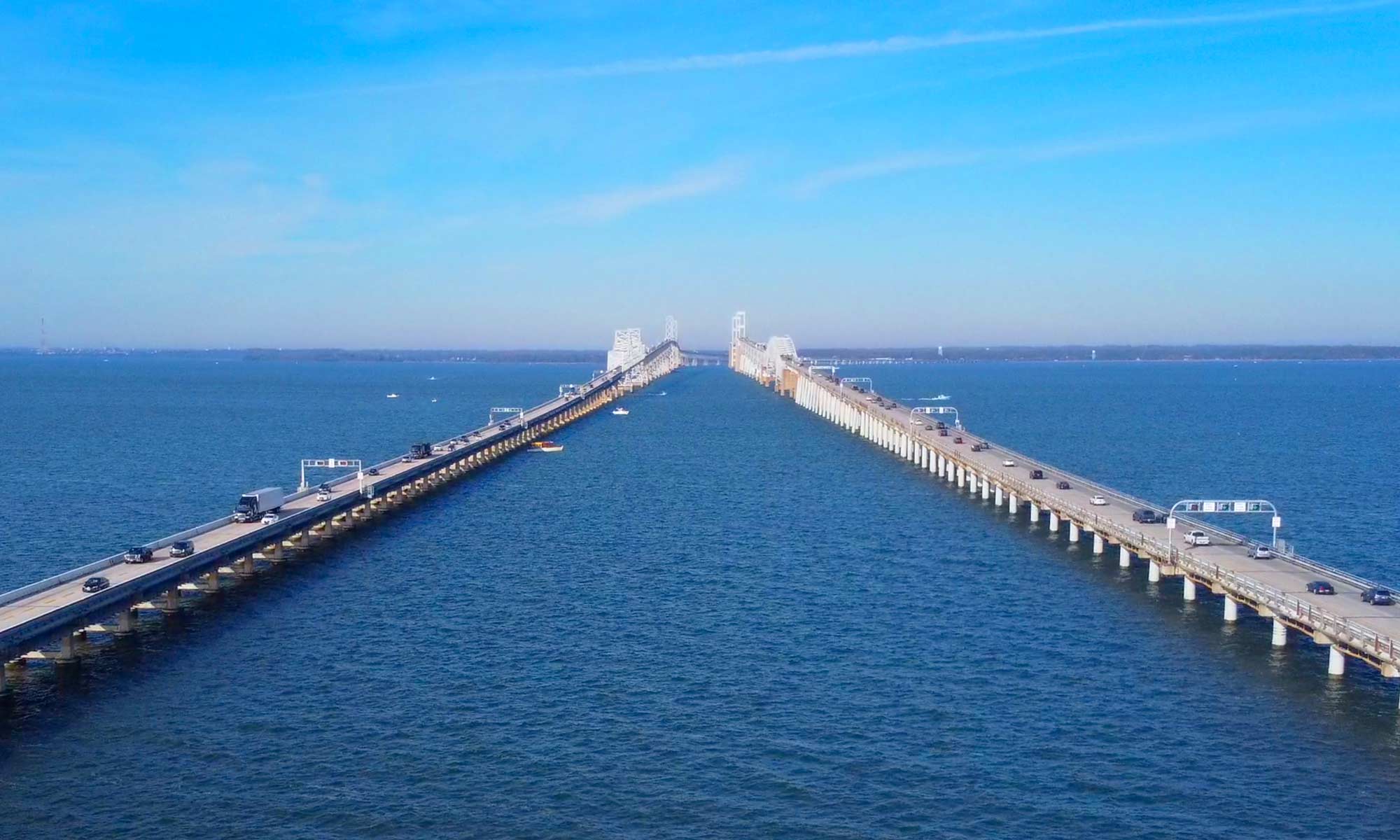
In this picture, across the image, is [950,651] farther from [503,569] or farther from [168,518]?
[168,518]

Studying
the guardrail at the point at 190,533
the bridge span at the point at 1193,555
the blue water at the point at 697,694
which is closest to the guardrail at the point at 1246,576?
the bridge span at the point at 1193,555

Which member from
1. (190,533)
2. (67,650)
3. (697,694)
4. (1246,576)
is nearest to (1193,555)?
(1246,576)

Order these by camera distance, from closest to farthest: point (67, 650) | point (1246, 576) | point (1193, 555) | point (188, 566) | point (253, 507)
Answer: point (67, 650) → point (1246, 576) → point (188, 566) → point (1193, 555) → point (253, 507)

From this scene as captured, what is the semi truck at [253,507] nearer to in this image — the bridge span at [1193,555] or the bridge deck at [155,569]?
the bridge deck at [155,569]

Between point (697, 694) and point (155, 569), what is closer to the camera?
point (697, 694)

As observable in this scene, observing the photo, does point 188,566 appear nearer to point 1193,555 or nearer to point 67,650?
point 67,650

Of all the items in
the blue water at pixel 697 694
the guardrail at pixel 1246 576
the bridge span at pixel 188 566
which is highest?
the guardrail at pixel 1246 576
